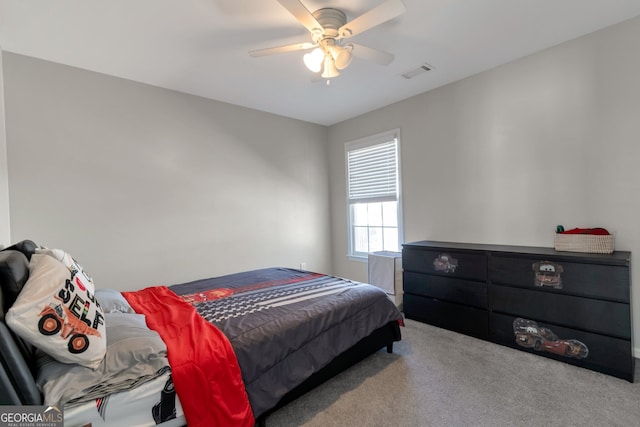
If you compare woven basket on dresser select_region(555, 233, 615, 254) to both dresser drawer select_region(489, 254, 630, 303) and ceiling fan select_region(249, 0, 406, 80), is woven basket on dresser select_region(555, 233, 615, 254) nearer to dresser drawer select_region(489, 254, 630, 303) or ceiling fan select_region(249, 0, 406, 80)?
dresser drawer select_region(489, 254, 630, 303)

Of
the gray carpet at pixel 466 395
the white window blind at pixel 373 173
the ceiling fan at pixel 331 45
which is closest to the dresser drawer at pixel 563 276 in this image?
the gray carpet at pixel 466 395

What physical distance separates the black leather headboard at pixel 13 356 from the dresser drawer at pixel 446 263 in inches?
114

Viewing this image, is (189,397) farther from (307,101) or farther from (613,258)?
(307,101)

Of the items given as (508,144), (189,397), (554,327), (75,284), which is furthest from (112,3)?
(554,327)

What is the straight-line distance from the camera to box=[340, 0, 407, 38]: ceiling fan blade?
1.54 meters

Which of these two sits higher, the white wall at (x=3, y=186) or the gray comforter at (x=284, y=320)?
the white wall at (x=3, y=186)

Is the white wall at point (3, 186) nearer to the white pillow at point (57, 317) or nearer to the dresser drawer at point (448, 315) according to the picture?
the white pillow at point (57, 317)

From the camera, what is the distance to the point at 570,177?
2514mm

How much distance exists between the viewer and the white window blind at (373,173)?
3.85m

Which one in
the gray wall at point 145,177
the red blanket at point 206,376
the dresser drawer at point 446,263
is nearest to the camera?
the red blanket at point 206,376

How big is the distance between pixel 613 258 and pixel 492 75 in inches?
76.3

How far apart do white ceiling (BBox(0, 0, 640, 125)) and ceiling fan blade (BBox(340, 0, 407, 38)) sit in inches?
9.8

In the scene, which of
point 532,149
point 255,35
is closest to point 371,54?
point 255,35

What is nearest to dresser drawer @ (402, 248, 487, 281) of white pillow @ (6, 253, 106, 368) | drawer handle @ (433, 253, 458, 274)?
drawer handle @ (433, 253, 458, 274)
